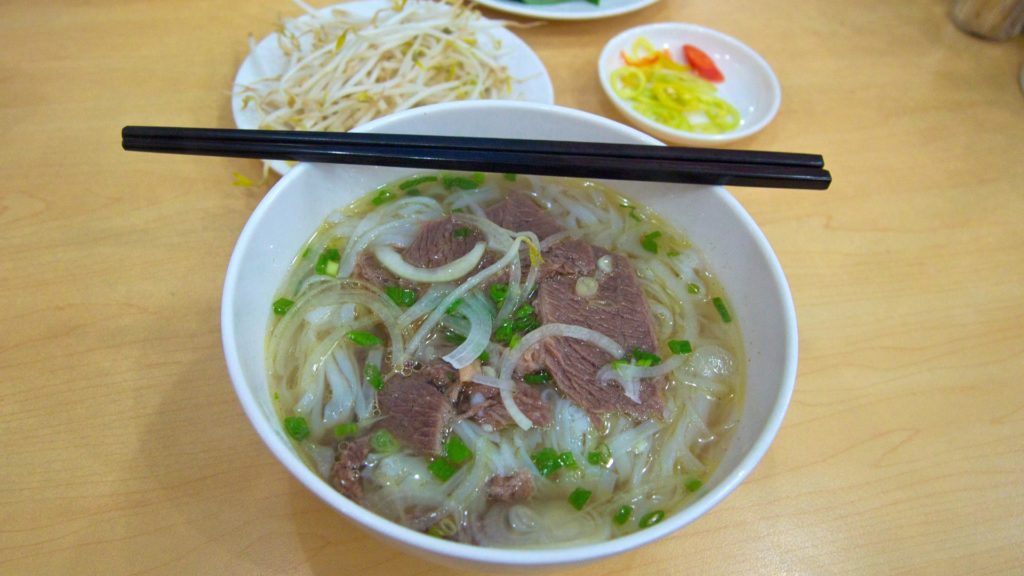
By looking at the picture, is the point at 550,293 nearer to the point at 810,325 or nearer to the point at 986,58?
the point at 810,325

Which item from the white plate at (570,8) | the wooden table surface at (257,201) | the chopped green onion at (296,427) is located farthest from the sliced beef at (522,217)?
the white plate at (570,8)

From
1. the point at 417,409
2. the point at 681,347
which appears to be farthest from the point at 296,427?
the point at 681,347

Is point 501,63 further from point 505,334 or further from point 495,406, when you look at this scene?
point 495,406

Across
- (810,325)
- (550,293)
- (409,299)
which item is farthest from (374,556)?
(810,325)

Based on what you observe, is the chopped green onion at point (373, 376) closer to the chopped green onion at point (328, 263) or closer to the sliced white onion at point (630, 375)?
the chopped green onion at point (328, 263)

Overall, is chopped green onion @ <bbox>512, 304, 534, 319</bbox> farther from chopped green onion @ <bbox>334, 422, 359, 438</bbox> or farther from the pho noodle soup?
chopped green onion @ <bbox>334, 422, 359, 438</bbox>

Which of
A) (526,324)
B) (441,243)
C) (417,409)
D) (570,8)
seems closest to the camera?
(417,409)

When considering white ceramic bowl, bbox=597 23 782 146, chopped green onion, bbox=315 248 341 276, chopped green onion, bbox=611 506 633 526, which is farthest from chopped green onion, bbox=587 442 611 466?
white ceramic bowl, bbox=597 23 782 146
